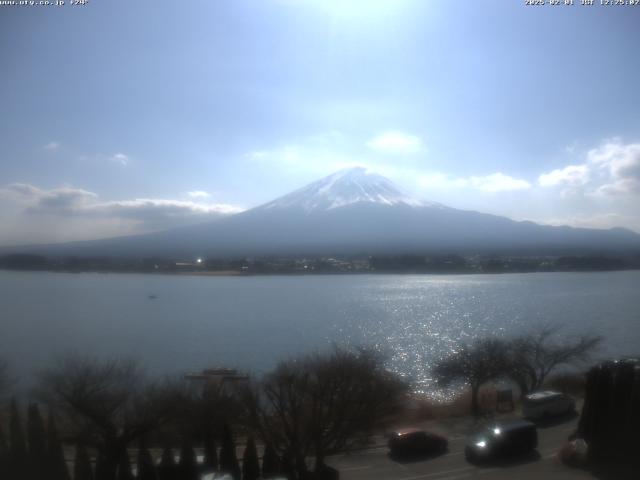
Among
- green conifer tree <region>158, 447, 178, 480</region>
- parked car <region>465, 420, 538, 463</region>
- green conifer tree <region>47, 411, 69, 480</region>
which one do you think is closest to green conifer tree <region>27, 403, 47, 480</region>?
green conifer tree <region>47, 411, 69, 480</region>

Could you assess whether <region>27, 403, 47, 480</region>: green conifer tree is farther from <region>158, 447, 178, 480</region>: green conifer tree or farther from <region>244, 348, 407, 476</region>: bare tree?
<region>244, 348, 407, 476</region>: bare tree

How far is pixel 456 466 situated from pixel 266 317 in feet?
22.9

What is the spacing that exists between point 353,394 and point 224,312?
7.49m

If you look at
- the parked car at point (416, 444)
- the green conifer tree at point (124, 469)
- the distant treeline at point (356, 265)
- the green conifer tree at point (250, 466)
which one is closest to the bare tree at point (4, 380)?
the green conifer tree at point (124, 469)

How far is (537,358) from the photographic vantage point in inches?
199

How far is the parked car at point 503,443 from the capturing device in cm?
281

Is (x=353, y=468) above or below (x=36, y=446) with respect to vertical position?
below

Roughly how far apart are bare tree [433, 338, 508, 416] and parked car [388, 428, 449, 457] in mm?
1596

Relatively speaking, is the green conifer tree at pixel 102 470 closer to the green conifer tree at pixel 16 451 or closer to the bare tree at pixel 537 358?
the green conifer tree at pixel 16 451

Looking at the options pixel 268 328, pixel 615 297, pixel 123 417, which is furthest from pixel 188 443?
pixel 615 297

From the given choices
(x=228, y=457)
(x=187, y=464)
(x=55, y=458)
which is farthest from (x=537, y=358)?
(x=55, y=458)

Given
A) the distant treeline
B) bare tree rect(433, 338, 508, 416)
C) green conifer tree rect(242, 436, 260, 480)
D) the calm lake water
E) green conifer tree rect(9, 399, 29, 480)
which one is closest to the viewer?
green conifer tree rect(9, 399, 29, 480)

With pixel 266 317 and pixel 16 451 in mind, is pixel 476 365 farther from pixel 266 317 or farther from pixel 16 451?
pixel 266 317

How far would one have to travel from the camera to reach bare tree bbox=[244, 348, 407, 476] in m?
3.02
